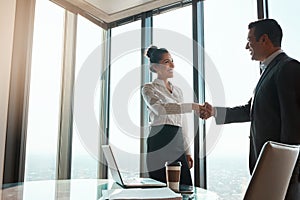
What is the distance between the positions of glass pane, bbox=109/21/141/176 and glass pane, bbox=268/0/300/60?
62.3 inches

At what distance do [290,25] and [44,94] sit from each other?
2310 millimetres

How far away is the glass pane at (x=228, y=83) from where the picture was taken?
2.89 metres

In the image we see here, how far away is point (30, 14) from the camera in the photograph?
3.03 metres

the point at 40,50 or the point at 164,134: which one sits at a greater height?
the point at 40,50

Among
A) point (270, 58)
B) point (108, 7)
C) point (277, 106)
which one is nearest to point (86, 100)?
point (108, 7)

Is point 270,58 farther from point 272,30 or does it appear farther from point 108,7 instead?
point 108,7

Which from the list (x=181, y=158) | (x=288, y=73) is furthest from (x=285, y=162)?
(x=181, y=158)

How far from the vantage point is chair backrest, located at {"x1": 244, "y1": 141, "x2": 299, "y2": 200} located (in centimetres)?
78

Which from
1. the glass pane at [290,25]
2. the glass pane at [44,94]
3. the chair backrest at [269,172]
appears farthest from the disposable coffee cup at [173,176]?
the glass pane at [44,94]

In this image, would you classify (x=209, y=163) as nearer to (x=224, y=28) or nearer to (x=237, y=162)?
(x=237, y=162)

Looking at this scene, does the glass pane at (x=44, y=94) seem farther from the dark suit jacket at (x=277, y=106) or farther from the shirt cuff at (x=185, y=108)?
the dark suit jacket at (x=277, y=106)

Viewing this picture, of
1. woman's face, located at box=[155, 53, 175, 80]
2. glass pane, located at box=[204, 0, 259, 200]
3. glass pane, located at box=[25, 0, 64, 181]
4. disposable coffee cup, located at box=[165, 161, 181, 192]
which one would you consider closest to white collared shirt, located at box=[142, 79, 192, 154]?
woman's face, located at box=[155, 53, 175, 80]

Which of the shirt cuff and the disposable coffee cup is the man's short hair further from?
the disposable coffee cup

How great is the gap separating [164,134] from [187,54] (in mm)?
1275
